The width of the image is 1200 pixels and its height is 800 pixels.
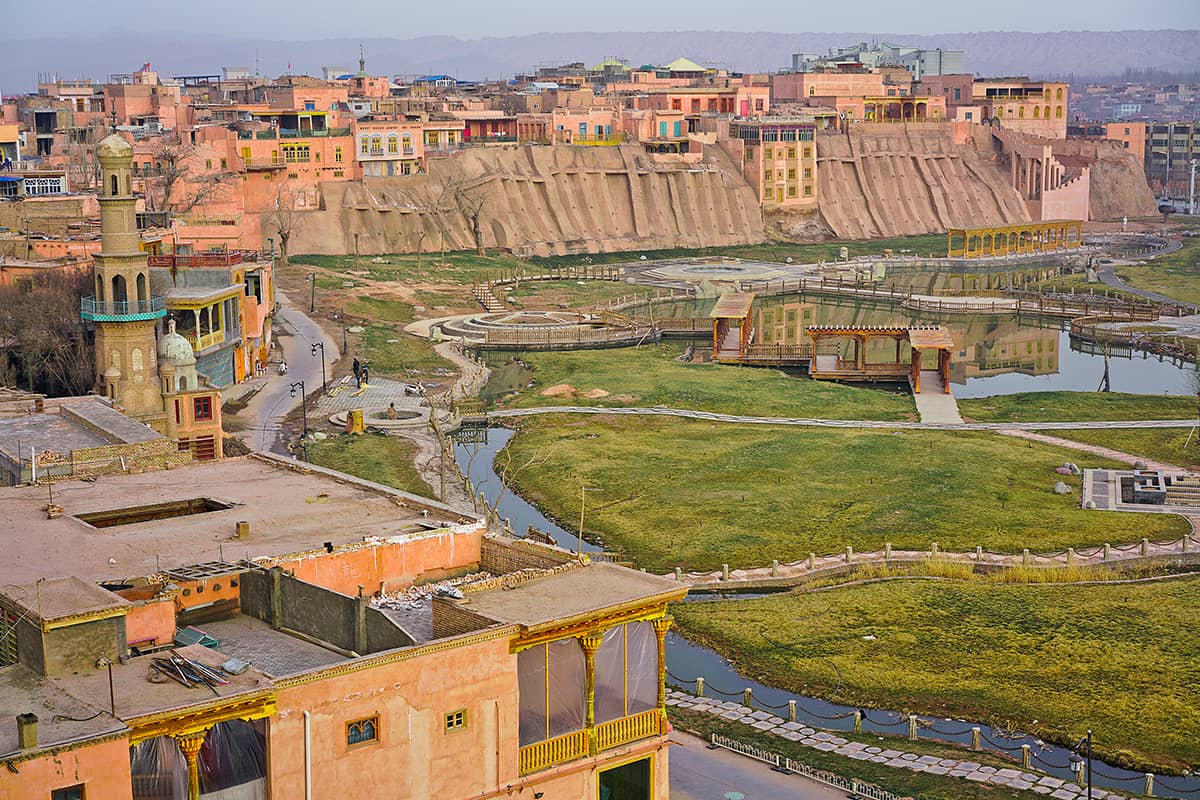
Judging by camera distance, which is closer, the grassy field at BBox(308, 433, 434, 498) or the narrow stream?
the narrow stream

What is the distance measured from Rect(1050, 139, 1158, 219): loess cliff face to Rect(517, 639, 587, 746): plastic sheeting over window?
486ft

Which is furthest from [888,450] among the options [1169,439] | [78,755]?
[78,755]

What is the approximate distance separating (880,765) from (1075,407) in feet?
130

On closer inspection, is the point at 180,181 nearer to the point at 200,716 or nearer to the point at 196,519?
the point at 196,519

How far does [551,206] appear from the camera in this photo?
12456cm

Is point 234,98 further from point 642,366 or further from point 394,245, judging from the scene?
point 642,366

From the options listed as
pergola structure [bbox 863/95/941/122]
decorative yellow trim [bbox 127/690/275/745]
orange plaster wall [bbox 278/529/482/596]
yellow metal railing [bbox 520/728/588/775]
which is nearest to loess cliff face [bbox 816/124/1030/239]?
pergola structure [bbox 863/95/941/122]

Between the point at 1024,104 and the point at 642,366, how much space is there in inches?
4190

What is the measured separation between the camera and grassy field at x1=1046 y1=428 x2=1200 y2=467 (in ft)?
185

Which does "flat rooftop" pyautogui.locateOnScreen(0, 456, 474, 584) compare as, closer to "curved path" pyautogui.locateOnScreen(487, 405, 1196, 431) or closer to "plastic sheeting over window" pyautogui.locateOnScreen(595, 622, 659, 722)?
"plastic sheeting over window" pyautogui.locateOnScreen(595, 622, 659, 722)

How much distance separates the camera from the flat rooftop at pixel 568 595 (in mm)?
22656

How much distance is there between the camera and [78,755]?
18547 mm

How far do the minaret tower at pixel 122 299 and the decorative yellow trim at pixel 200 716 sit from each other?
1299 inches

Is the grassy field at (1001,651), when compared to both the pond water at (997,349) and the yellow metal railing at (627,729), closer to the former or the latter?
the yellow metal railing at (627,729)
